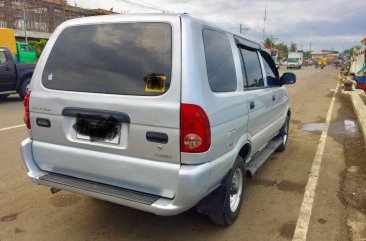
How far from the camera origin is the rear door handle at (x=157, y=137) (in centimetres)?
273

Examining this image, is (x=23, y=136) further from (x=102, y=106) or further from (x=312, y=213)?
(x=312, y=213)

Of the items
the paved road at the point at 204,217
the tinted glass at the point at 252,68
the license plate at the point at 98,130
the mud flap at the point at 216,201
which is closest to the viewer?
the license plate at the point at 98,130

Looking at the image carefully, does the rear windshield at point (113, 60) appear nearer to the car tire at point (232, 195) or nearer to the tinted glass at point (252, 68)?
the car tire at point (232, 195)

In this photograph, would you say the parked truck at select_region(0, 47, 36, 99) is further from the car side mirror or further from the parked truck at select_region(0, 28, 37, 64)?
the car side mirror

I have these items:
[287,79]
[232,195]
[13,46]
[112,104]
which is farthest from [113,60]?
[13,46]

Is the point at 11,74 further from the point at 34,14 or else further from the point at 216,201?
the point at 34,14

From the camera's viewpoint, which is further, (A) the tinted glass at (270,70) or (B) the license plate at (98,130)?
(A) the tinted glass at (270,70)

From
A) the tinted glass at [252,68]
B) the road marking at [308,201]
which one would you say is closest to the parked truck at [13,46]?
the road marking at [308,201]

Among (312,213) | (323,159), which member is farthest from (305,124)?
(312,213)

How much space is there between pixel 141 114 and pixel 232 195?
152 centimetres

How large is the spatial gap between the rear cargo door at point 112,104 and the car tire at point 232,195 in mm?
799

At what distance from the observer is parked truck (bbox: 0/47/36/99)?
1175cm

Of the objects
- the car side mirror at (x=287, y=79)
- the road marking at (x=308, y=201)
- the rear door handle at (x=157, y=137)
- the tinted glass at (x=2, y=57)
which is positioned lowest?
the road marking at (x=308, y=201)

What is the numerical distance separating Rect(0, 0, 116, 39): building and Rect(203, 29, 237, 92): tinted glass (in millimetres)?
39871
